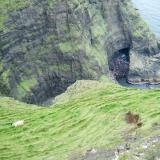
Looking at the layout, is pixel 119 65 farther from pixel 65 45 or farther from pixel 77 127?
pixel 77 127

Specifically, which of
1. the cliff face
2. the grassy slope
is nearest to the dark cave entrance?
the cliff face

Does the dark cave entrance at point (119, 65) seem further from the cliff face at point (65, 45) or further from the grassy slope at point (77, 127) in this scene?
the grassy slope at point (77, 127)

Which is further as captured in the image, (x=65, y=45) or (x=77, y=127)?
(x=65, y=45)

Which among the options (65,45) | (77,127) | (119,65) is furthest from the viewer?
(119,65)

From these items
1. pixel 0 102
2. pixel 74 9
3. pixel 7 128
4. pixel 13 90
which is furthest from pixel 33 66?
pixel 7 128

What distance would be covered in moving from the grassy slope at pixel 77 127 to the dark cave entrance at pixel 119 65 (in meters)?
104

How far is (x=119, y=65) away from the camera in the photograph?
483 feet

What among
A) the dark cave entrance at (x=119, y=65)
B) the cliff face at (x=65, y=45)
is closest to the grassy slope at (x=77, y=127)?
the cliff face at (x=65, y=45)

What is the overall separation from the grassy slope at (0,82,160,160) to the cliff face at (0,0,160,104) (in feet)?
218

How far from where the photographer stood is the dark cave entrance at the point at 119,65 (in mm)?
144750

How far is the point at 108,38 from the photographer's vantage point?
14262cm

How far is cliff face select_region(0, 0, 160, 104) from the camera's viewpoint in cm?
10756

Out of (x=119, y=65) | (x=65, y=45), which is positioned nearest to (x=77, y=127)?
(x=65, y=45)

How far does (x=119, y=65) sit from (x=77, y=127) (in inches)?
4479
